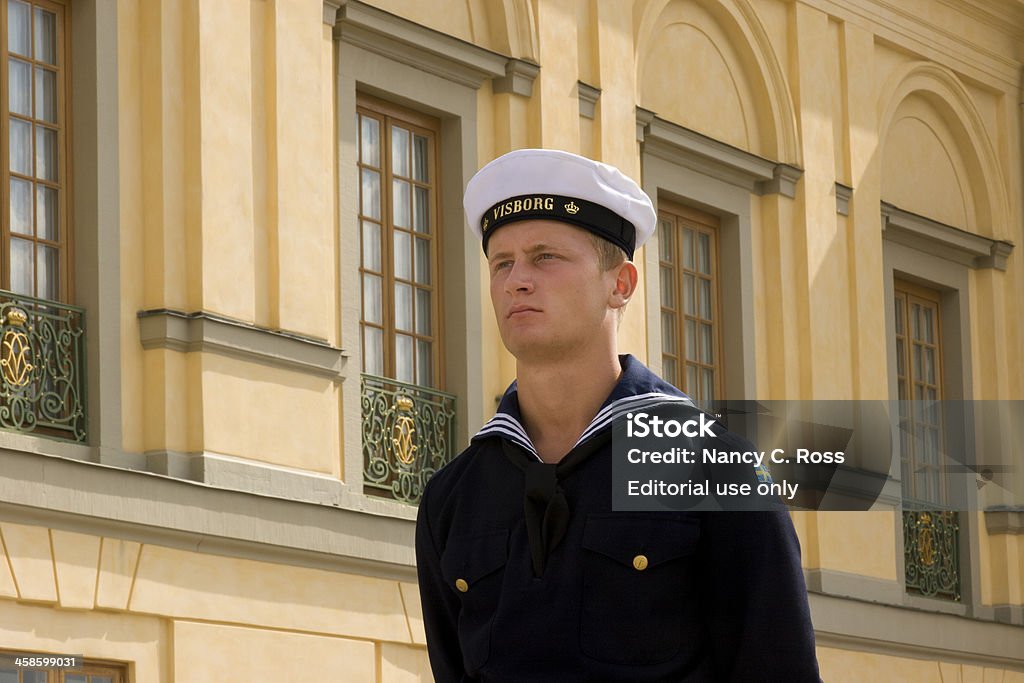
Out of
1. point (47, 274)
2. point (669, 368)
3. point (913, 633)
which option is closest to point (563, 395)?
point (47, 274)

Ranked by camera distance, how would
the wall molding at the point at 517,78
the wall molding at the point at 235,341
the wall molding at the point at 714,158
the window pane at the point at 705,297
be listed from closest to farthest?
1. the wall molding at the point at 235,341
2. the wall molding at the point at 517,78
3. the wall molding at the point at 714,158
4. the window pane at the point at 705,297

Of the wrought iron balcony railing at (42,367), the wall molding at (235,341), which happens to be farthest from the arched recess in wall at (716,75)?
the wrought iron balcony railing at (42,367)

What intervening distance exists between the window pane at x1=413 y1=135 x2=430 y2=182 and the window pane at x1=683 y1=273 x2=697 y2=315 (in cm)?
350

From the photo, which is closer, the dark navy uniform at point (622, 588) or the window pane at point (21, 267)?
the dark navy uniform at point (622, 588)

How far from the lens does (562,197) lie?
11.8ft

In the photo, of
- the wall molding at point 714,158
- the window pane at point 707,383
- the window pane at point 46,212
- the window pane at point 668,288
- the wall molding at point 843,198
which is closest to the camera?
the window pane at point 46,212

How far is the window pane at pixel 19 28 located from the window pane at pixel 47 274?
1.16 m

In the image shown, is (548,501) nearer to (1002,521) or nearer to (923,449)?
(923,449)

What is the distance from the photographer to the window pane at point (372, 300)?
14.3m

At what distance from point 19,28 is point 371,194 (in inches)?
127

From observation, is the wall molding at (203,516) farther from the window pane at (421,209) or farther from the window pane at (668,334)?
the window pane at (668,334)

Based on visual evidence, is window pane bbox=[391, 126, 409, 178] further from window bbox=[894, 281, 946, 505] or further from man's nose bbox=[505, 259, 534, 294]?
man's nose bbox=[505, 259, 534, 294]

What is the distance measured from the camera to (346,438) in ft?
44.4

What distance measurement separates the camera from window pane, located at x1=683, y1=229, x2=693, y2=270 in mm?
17859
